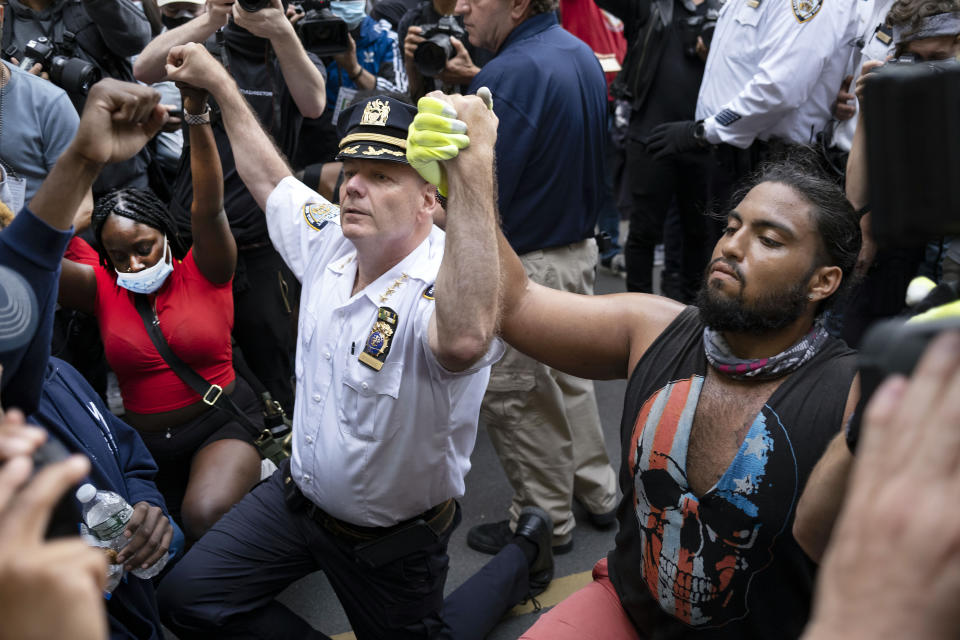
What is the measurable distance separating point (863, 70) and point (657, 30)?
66.5 inches

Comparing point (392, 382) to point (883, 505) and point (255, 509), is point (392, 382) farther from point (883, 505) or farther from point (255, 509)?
point (883, 505)

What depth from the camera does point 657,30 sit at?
15.7 ft

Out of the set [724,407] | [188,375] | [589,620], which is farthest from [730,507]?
[188,375]

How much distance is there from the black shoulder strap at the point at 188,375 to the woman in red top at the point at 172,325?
2 centimetres

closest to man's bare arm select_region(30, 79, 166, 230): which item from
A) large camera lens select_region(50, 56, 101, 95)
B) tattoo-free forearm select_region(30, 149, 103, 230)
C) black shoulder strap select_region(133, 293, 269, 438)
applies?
tattoo-free forearm select_region(30, 149, 103, 230)

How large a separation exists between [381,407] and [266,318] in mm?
1739

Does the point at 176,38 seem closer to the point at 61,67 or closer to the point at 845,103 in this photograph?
the point at 61,67

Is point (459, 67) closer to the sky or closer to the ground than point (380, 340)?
closer to the sky

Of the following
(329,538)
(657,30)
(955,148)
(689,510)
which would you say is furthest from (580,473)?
(955,148)

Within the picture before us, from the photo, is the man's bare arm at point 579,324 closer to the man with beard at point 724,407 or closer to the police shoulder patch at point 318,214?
the man with beard at point 724,407

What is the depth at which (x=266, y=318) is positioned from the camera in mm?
3928

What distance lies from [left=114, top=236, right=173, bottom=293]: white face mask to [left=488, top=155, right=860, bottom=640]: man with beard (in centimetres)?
150

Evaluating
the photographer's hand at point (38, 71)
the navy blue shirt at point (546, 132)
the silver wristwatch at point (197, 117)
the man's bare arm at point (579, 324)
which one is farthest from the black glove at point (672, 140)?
the photographer's hand at point (38, 71)

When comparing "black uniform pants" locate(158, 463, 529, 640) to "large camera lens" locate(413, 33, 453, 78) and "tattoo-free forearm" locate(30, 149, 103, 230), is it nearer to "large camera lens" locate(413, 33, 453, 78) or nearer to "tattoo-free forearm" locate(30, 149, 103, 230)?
"tattoo-free forearm" locate(30, 149, 103, 230)
